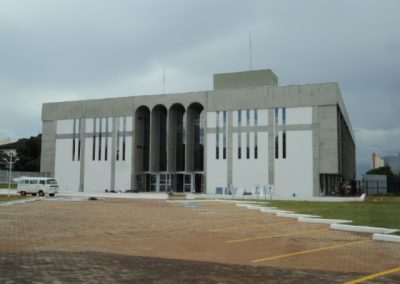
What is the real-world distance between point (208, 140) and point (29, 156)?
194 feet

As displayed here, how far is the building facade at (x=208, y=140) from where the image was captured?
53.2 m

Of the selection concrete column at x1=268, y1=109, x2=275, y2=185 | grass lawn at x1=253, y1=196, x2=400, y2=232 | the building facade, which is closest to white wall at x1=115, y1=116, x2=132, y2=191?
the building facade

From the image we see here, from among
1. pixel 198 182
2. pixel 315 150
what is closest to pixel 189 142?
pixel 198 182

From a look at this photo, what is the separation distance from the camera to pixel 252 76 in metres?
59.8

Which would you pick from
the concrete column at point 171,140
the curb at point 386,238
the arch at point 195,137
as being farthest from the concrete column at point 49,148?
the curb at point 386,238

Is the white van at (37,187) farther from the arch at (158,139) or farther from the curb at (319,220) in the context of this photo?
the curb at (319,220)

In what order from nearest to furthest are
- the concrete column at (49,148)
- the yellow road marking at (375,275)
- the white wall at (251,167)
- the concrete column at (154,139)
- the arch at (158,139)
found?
1. the yellow road marking at (375,275)
2. the white wall at (251,167)
3. the concrete column at (154,139)
4. the arch at (158,139)
5. the concrete column at (49,148)

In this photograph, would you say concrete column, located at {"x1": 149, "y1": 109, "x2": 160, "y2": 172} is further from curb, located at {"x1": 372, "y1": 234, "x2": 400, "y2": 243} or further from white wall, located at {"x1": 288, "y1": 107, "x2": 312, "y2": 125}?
curb, located at {"x1": 372, "y1": 234, "x2": 400, "y2": 243}

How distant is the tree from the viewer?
98.4 meters

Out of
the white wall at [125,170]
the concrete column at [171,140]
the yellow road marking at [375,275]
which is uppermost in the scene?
the concrete column at [171,140]

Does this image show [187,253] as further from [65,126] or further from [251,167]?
[65,126]

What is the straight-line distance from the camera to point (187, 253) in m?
11.6

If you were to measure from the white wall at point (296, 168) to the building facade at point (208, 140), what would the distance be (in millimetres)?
116

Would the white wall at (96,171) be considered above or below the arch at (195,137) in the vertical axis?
below
